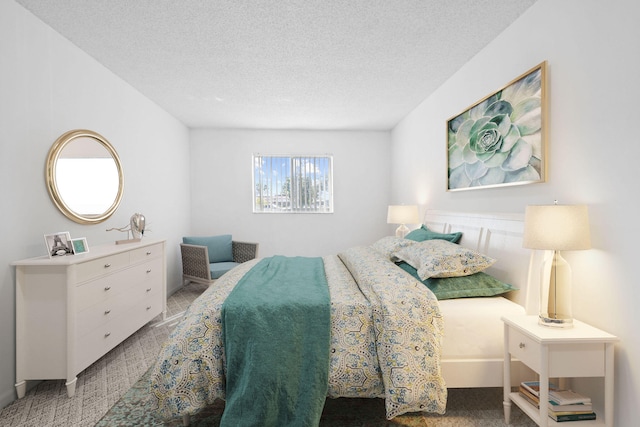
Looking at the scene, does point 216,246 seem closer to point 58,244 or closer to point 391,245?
point 58,244

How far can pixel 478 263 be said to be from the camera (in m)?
2.45

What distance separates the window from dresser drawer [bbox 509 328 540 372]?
434cm

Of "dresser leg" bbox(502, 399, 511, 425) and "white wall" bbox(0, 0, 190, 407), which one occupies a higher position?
"white wall" bbox(0, 0, 190, 407)

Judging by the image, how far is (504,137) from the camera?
105 inches

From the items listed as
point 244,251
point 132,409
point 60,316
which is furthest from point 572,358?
point 244,251

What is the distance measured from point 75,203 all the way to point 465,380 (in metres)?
3.26

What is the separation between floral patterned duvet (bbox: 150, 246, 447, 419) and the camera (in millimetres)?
1763

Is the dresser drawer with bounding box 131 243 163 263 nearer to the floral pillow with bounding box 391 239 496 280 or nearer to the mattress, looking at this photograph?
the floral pillow with bounding box 391 239 496 280

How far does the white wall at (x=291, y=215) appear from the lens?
19.4ft

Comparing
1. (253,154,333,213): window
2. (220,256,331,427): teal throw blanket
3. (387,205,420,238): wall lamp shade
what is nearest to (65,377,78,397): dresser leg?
(220,256,331,427): teal throw blanket

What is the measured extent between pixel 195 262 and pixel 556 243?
422cm

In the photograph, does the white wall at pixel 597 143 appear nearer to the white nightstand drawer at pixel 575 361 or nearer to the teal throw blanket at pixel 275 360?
the white nightstand drawer at pixel 575 361

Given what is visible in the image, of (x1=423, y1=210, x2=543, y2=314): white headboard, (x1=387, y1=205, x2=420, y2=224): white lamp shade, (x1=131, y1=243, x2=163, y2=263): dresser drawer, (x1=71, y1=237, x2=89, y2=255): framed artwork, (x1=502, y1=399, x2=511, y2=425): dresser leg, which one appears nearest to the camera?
(x1=502, y1=399, x2=511, y2=425): dresser leg

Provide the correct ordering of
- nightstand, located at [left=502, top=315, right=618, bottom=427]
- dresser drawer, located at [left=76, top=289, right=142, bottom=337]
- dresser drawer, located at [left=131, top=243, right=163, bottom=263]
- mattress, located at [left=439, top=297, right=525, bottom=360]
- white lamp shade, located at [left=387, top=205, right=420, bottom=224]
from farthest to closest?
white lamp shade, located at [left=387, top=205, right=420, bottom=224] < dresser drawer, located at [left=131, top=243, right=163, bottom=263] < dresser drawer, located at [left=76, top=289, right=142, bottom=337] < mattress, located at [left=439, top=297, right=525, bottom=360] < nightstand, located at [left=502, top=315, right=618, bottom=427]
